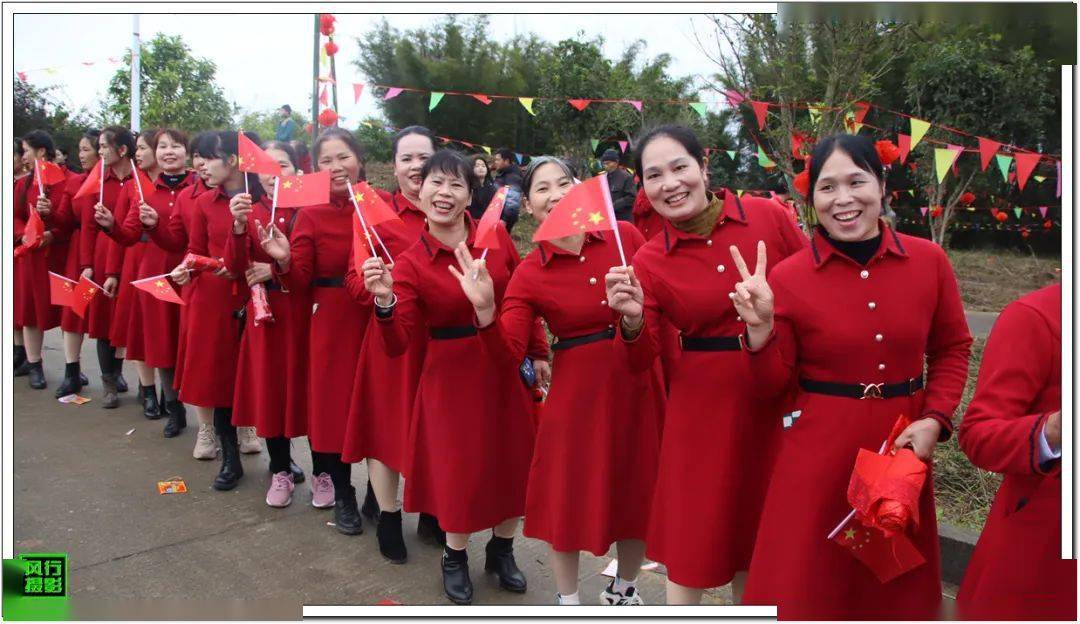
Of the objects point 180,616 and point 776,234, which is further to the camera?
point 776,234

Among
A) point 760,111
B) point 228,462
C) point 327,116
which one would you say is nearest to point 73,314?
point 327,116

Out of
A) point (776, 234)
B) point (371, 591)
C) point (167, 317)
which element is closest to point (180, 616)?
point (371, 591)

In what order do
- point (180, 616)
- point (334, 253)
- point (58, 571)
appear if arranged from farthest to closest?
point (334, 253) < point (58, 571) < point (180, 616)

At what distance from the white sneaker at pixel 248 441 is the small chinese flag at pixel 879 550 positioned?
4168 millimetres

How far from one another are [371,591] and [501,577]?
56 cm

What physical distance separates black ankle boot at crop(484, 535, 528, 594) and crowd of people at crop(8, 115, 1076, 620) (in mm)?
11

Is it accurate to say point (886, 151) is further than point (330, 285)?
No

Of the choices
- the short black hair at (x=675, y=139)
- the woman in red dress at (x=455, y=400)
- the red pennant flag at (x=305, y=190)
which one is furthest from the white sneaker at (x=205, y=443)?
the short black hair at (x=675, y=139)

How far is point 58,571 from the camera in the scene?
8.93 ft

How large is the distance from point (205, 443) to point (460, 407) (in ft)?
8.90

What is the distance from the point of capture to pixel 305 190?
142 inches

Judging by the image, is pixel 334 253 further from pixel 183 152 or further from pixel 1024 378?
pixel 1024 378

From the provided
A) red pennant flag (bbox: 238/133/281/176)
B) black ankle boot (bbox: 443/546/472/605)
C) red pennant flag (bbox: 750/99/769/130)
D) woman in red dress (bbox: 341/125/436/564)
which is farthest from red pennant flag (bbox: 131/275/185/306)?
red pennant flag (bbox: 750/99/769/130)

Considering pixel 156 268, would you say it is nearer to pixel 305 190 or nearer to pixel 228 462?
pixel 228 462
